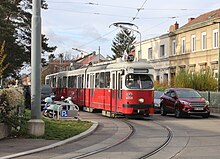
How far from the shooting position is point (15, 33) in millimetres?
39844

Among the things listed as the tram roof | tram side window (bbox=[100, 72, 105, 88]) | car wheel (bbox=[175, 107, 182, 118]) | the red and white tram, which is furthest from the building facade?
the tram roof

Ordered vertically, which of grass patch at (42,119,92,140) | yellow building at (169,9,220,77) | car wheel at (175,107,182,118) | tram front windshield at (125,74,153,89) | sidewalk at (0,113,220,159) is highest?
yellow building at (169,9,220,77)

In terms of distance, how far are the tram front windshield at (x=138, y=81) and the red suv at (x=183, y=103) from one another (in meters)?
3.20

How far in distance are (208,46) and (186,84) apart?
10.3 metres

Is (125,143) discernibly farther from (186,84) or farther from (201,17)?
(201,17)

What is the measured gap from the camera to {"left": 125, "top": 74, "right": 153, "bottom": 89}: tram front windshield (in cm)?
2178

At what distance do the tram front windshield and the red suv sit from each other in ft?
10.5

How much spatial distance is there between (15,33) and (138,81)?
831 inches

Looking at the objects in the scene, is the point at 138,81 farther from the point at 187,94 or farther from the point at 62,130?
the point at 62,130

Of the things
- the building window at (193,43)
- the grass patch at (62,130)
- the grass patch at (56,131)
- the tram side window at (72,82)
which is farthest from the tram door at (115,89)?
the building window at (193,43)

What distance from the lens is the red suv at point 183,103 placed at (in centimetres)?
2400

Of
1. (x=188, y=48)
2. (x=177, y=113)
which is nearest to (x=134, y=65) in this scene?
(x=177, y=113)

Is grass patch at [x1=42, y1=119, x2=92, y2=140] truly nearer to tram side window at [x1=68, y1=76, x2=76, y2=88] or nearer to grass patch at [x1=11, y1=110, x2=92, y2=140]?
grass patch at [x1=11, y1=110, x2=92, y2=140]

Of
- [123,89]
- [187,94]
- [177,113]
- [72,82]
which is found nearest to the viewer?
[123,89]
